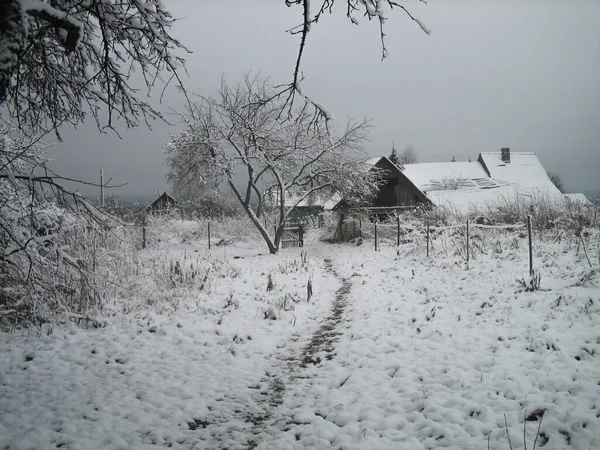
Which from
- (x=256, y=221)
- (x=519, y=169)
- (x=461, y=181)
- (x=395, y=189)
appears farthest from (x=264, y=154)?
(x=519, y=169)

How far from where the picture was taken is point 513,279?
23.0 feet

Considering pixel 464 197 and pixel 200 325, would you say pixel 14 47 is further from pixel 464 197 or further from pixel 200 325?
pixel 464 197

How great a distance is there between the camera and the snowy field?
298 centimetres

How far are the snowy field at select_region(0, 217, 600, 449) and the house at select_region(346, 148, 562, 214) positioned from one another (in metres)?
13.8

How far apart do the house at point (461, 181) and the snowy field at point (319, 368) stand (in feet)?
45.4

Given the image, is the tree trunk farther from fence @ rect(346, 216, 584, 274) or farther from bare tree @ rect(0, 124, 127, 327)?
bare tree @ rect(0, 124, 127, 327)

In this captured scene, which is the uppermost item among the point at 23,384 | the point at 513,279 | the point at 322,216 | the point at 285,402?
the point at 322,216

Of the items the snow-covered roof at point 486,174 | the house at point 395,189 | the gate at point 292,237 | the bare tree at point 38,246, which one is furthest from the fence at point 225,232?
the bare tree at point 38,246

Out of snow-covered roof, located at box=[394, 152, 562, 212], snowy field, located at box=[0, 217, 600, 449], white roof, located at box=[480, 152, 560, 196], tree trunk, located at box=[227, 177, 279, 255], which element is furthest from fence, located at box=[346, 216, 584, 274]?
white roof, located at box=[480, 152, 560, 196]

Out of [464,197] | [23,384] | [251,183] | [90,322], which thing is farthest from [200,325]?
[464,197]

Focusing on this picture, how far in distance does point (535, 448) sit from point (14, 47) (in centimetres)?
512

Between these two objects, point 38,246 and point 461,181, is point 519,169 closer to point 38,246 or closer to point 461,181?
point 461,181

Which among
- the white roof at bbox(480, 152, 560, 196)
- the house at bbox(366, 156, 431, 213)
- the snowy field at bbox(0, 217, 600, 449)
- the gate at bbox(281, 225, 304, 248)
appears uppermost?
the white roof at bbox(480, 152, 560, 196)

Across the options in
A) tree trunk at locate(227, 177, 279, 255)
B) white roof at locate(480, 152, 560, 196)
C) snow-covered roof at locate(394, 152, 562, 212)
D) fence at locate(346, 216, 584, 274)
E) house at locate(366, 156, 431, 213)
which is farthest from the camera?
white roof at locate(480, 152, 560, 196)
